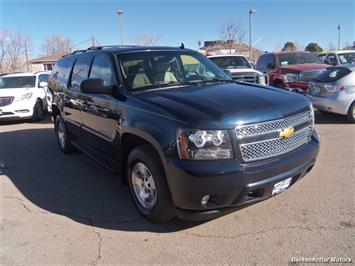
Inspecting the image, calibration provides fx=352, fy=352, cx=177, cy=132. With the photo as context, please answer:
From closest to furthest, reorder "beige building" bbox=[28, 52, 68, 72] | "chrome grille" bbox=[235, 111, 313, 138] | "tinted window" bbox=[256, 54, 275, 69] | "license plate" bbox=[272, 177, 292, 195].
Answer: "chrome grille" bbox=[235, 111, 313, 138] → "license plate" bbox=[272, 177, 292, 195] → "tinted window" bbox=[256, 54, 275, 69] → "beige building" bbox=[28, 52, 68, 72]

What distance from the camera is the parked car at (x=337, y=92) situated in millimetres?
8297

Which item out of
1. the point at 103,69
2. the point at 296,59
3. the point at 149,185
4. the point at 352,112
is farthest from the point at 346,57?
the point at 149,185

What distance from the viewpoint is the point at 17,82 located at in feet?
40.8

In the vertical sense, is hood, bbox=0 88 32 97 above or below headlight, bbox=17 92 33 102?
above

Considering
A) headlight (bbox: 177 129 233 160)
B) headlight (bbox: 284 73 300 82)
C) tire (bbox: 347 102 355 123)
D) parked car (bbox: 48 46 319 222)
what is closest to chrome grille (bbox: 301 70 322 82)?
headlight (bbox: 284 73 300 82)

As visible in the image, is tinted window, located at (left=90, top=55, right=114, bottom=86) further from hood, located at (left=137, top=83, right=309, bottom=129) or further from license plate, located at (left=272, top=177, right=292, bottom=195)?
license plate, located at (left=272, top=177, right=292, bottom=195)

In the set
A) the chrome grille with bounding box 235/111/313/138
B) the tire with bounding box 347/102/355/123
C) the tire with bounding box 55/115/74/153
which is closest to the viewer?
the chrome grille with bounding box 235/111/313/138

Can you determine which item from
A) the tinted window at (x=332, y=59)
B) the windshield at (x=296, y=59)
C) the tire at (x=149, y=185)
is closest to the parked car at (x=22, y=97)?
the windshield at (x=296, y=59)

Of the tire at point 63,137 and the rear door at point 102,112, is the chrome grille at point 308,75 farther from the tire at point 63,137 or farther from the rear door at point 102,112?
the rear door at point 102,112

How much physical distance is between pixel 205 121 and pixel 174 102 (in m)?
0.54

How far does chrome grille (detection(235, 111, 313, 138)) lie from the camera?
3.21 metres

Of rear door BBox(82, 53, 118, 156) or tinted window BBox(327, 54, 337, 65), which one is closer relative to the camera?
rear door BBox(82, 53, 118, 156)

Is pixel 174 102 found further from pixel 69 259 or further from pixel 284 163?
pixel 69 259

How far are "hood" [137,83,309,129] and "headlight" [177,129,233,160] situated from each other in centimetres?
7
